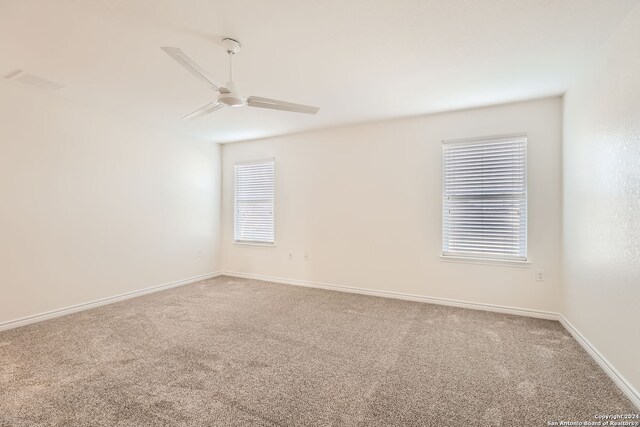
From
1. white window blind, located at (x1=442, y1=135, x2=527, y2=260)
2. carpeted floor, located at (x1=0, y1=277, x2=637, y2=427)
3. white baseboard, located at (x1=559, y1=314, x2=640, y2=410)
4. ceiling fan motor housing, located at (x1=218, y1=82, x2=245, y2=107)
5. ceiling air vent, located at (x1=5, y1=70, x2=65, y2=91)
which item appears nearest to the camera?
carpeted floor, located at (x1=0, y1=277, x2=637, y2=427)

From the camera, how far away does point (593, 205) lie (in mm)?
2564

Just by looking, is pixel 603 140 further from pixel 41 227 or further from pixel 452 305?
pixel 41 227

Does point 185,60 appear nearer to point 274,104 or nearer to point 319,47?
point 274,104

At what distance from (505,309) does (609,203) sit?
181cm

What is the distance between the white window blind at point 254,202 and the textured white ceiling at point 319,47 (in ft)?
6.44

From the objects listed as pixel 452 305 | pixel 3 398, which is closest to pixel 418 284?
pixel 452 305

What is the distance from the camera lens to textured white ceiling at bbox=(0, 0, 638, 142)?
1.95 meters

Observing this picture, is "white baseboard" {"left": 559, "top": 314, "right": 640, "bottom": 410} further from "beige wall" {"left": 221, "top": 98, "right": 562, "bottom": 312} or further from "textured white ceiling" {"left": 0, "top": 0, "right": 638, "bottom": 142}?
"textured white ceiling" {"left": 0, "top": 0, "right": 638, "bottom": 142}

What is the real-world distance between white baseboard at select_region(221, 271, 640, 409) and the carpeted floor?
7 centimetres

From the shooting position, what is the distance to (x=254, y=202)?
552 cm

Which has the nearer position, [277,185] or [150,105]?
[150,105]

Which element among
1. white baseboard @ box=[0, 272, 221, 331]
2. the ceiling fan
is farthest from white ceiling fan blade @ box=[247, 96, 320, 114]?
white baseboard @ box=[0, 272, 221, 331]

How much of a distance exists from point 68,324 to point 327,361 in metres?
2.93

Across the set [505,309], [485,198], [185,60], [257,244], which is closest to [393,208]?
[485,198]
